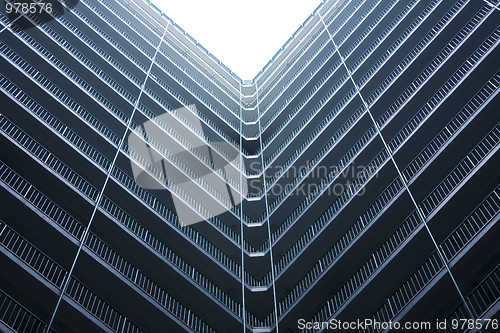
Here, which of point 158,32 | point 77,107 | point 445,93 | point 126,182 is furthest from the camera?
point 158,32

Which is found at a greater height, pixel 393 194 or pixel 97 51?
pixel 393 194

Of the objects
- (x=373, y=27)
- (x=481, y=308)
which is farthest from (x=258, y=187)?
(x=481, y=308)

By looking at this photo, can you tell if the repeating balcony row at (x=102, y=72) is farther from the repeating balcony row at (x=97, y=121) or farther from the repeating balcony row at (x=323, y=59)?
the repeating balcony row at (x=323, y=59)

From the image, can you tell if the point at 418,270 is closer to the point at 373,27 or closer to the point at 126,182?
the point at 126,182

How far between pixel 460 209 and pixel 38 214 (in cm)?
1612

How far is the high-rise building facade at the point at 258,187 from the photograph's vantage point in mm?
14445

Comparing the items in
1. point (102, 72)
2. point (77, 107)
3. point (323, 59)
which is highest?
point (323, 59)

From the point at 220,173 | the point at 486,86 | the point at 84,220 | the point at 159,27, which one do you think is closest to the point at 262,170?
the point at 220,173

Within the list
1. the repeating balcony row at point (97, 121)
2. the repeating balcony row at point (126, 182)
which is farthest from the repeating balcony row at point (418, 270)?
the repeating balcony row at point (97, 121)

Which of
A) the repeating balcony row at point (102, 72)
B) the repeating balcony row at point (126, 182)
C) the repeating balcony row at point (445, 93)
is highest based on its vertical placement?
the repeating balcony row at point (445, 93)

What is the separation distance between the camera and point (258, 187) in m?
23.4

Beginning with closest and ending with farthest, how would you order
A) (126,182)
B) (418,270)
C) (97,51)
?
(418,270)
(126,182)
(97,51)

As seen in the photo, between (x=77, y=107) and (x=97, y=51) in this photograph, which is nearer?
(x=77, y=107)

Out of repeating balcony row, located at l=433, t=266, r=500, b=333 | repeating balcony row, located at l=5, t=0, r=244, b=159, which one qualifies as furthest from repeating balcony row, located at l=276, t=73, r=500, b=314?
repeating balcony row, located at l=5, t=0, r=244, b=159
